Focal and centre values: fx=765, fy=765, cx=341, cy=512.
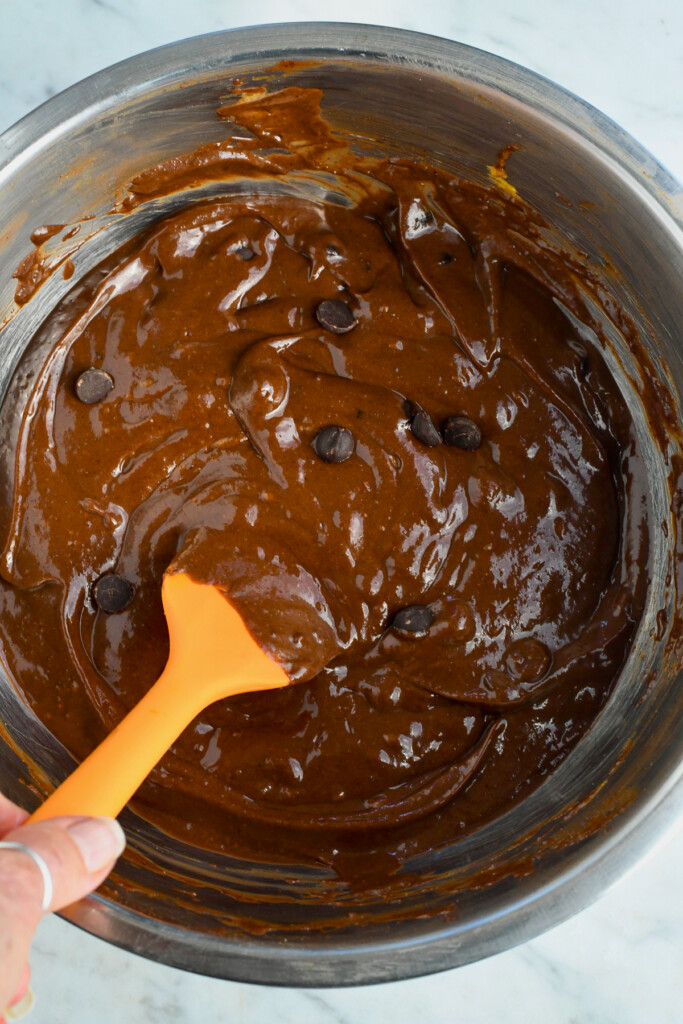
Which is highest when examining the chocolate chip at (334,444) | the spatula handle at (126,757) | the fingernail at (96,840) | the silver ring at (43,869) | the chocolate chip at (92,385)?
the chocolate chip at (334,444)

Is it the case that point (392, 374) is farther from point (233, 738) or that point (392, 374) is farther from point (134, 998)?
point (134, 998)

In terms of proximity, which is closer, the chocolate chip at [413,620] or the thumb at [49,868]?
the thumb at [49,868]

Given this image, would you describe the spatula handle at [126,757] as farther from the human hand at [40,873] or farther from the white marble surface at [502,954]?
the white marble surface at [502,954]

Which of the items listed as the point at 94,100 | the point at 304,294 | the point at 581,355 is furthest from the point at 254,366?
the point at 581,355

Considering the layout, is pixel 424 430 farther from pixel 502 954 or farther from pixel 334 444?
pixel 502 954

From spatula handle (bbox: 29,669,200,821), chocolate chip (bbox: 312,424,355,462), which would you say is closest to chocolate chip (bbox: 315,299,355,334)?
chocolate chip (bbox: 312,424,355,462)

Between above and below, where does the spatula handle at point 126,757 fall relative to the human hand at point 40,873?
above

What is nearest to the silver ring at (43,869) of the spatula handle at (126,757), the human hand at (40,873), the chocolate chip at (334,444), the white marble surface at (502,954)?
the human hand at (40,873)
